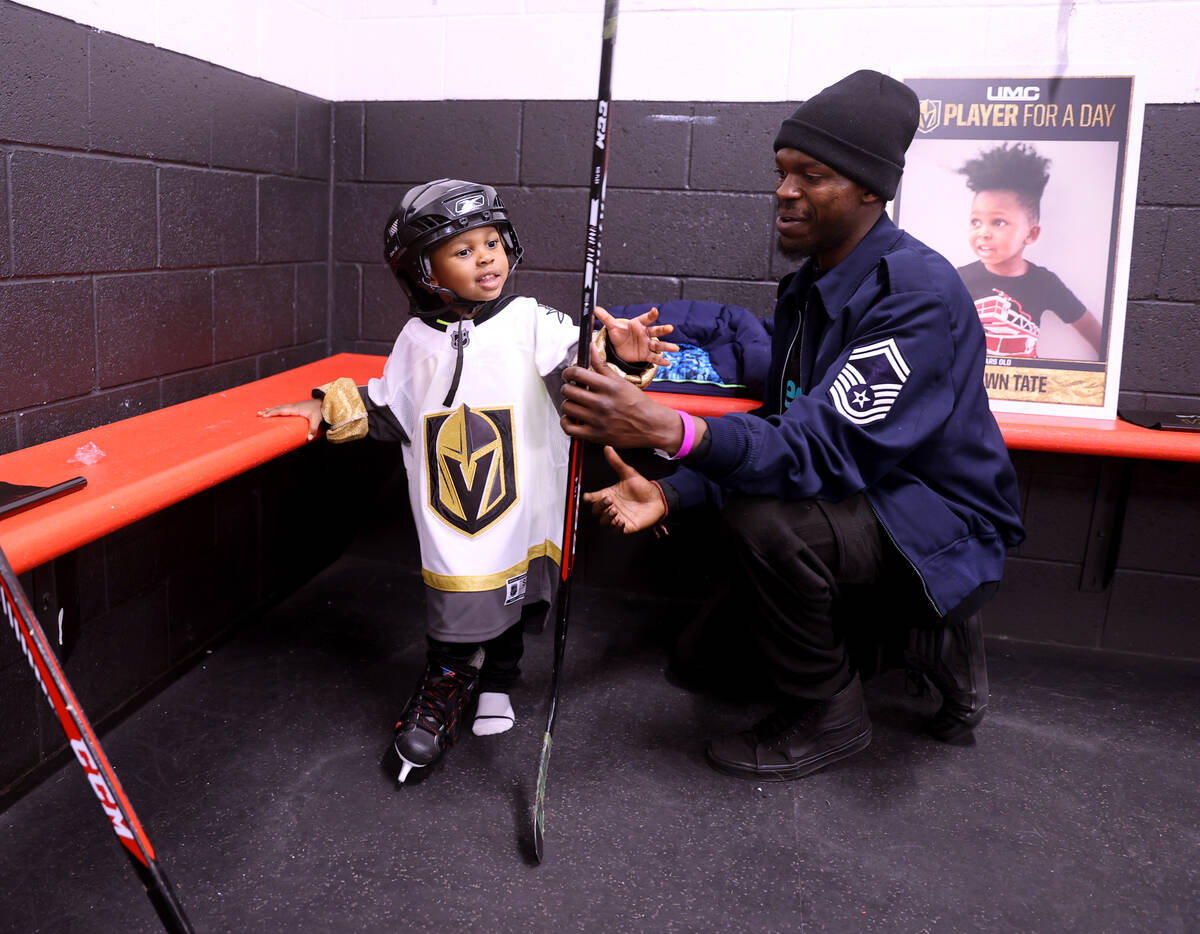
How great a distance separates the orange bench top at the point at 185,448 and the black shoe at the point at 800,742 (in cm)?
67

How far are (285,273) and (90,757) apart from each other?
1661 mm

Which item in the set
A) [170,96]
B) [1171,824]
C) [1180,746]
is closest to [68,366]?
[170,96]

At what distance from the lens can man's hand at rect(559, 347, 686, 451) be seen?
4.79 ft

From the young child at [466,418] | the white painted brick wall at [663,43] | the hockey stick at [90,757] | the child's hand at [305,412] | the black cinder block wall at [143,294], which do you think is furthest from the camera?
A: the white painted brick wall at [663,43]

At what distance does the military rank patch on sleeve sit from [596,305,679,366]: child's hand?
0.30 metres

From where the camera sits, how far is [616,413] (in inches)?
57.7

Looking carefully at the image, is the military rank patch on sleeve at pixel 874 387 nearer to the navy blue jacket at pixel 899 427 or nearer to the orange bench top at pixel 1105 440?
the navy blue jacket at pixel 899 427

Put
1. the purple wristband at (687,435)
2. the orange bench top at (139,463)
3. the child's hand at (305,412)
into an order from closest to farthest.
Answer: the orange bench top at (139,463), the purple wristband at (687,435), the child's hand at (305,412)

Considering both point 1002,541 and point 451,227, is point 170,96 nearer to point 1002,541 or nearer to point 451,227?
point 451,227

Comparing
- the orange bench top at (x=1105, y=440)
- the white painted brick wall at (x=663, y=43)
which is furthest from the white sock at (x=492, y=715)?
the white painted brick wall at (x=663, y=43)

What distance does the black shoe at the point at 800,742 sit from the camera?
1.75 m

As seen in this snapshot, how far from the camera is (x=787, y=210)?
1.74 metres

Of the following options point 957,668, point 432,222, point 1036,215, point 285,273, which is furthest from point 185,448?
Result: point 1036,215

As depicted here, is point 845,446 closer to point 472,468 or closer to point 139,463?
point 472,468
